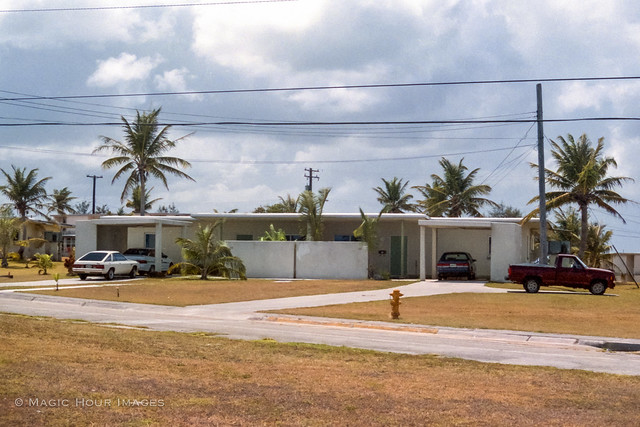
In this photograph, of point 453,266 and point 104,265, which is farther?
point 453,266

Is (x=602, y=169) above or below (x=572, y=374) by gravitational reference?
above

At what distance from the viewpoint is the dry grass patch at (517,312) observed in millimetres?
18422

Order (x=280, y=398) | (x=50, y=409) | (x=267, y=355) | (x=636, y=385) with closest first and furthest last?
(x=50, y=409) < (x=280, y=398) < (x=636, y=385) < (x=267, y=355)

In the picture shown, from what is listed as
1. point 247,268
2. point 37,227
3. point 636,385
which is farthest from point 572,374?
point 37,227

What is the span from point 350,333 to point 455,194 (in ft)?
141

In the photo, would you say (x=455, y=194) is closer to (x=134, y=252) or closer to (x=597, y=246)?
(x=597, y=246)

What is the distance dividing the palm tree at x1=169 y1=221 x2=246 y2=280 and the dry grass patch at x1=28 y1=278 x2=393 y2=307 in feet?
4.08

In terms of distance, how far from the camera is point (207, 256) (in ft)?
119

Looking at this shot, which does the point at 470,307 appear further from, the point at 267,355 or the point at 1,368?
the point at 1,368

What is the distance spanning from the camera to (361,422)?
6695 mm

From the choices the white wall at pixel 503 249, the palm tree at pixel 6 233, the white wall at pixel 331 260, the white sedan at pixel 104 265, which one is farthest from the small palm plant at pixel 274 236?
the palm tree at pixel 6 233

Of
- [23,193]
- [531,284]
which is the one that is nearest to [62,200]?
[23,193]

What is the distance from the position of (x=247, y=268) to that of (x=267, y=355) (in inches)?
1100

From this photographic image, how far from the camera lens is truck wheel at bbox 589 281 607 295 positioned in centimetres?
2972
